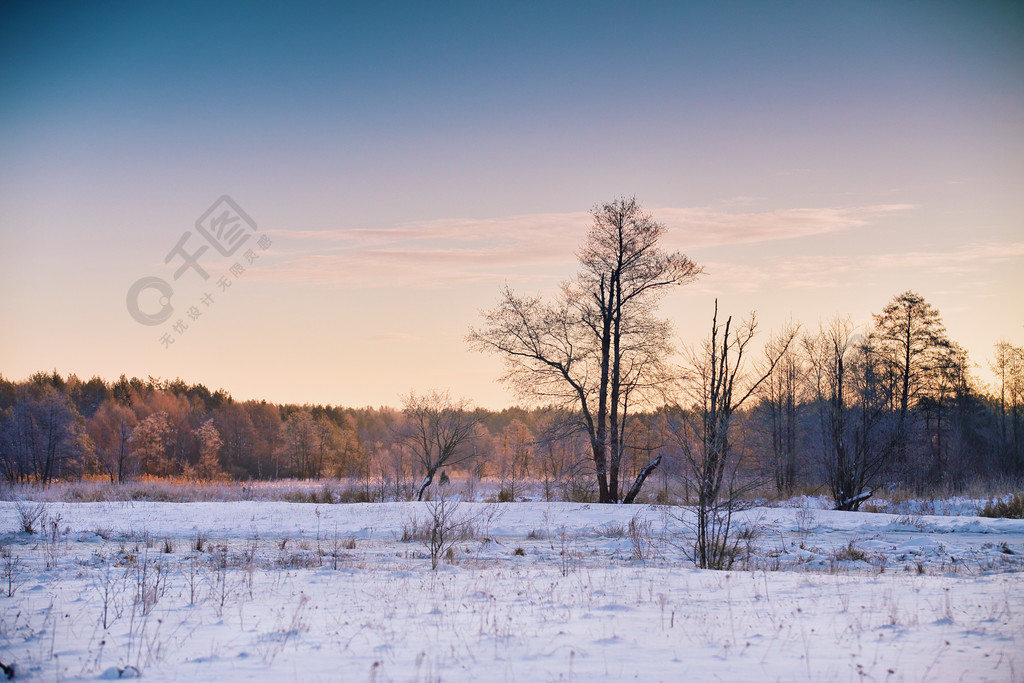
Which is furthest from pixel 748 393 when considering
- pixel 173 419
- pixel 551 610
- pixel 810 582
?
pixel 173 419

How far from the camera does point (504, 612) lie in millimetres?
8641

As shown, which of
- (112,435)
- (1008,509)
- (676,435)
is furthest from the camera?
(112,435)

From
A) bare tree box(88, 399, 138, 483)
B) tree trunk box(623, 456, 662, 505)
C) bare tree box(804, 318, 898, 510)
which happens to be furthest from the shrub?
bare tree box(88, 399, 138, 483)

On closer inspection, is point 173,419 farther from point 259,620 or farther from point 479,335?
point 259,620

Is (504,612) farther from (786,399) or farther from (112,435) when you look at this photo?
(112,435)

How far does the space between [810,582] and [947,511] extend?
1674 centimetres

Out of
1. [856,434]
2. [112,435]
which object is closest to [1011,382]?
[856,434]

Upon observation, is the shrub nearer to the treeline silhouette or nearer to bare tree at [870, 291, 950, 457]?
the treeline silhouette

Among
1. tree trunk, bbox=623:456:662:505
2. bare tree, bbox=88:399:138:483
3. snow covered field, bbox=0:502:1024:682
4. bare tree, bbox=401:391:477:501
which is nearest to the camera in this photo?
snow covered field, bbox=0:502:1024:682

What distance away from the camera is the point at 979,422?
52.7 meters

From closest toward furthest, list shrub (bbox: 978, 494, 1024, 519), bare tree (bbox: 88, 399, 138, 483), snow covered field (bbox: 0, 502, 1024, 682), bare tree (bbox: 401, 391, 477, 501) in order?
snow covered field (bbox: 0, 502, 1024, 682) → shrub (bbox: 978, 494, 1024, 519) → bare tree (bbox: 401, 391, 477, 501) → bare tree (bbox: 88, 399, 138, 483)

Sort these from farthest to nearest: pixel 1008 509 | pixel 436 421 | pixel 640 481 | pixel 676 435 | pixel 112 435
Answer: pixel 112 435 < pixel 436 421 < pixel 640 481 < pixel 1008 509 < pixel 676 435

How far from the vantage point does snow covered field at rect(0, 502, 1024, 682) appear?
6.45m

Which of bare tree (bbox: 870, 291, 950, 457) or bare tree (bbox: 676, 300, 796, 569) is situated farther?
bare tree (bbox: 870, 291, 950, 457)
